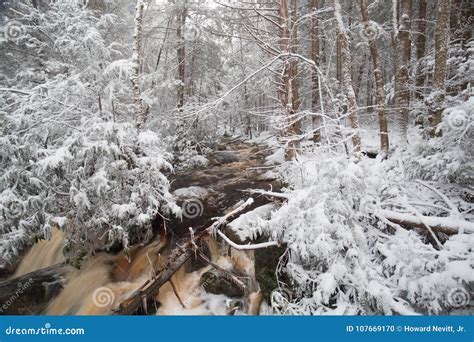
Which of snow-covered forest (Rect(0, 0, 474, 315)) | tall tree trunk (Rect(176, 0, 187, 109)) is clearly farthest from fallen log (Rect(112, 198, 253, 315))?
tall tree trunk (Rect(176, 0, 187, 109))

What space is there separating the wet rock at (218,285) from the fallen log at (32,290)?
9.56 ft

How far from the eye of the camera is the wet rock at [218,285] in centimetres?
475

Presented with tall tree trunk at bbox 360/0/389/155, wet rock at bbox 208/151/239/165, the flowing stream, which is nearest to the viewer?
the flowing stream

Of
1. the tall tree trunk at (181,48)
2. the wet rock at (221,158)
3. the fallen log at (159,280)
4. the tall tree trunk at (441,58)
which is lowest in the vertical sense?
the fallen log at (159,280)

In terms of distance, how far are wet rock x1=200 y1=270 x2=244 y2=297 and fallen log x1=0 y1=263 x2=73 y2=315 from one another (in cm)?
291

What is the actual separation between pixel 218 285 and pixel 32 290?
11.9 ft

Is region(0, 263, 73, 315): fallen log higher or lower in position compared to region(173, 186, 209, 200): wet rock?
lower

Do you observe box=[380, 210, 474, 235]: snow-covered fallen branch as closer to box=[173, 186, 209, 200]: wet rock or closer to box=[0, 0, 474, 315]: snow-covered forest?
box=[0, 0, 474, 315]: snow-covered forest

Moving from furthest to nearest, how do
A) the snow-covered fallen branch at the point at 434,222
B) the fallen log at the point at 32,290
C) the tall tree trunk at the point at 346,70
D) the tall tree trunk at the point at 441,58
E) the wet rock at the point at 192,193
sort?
1. the wet rock at the point at 192,193
2. the tall tree trunk at the point at 346,70
3. the tall tree trunk at the point at 441,58
4. the fallen log at the point at 32,290
5. the snow-covered fallen branch at the point at 434,222

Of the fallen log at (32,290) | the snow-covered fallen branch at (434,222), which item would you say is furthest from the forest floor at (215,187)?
the fallen log at (32,290)

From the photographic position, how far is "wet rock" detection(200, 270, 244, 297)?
187 inches

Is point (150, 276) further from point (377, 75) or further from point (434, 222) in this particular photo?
point (377, 75)

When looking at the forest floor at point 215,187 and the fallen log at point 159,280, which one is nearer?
the fallen log at point 159,280

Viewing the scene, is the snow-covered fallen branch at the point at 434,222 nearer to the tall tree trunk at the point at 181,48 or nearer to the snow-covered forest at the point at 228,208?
the snow-covered forest at the point at 228,208
